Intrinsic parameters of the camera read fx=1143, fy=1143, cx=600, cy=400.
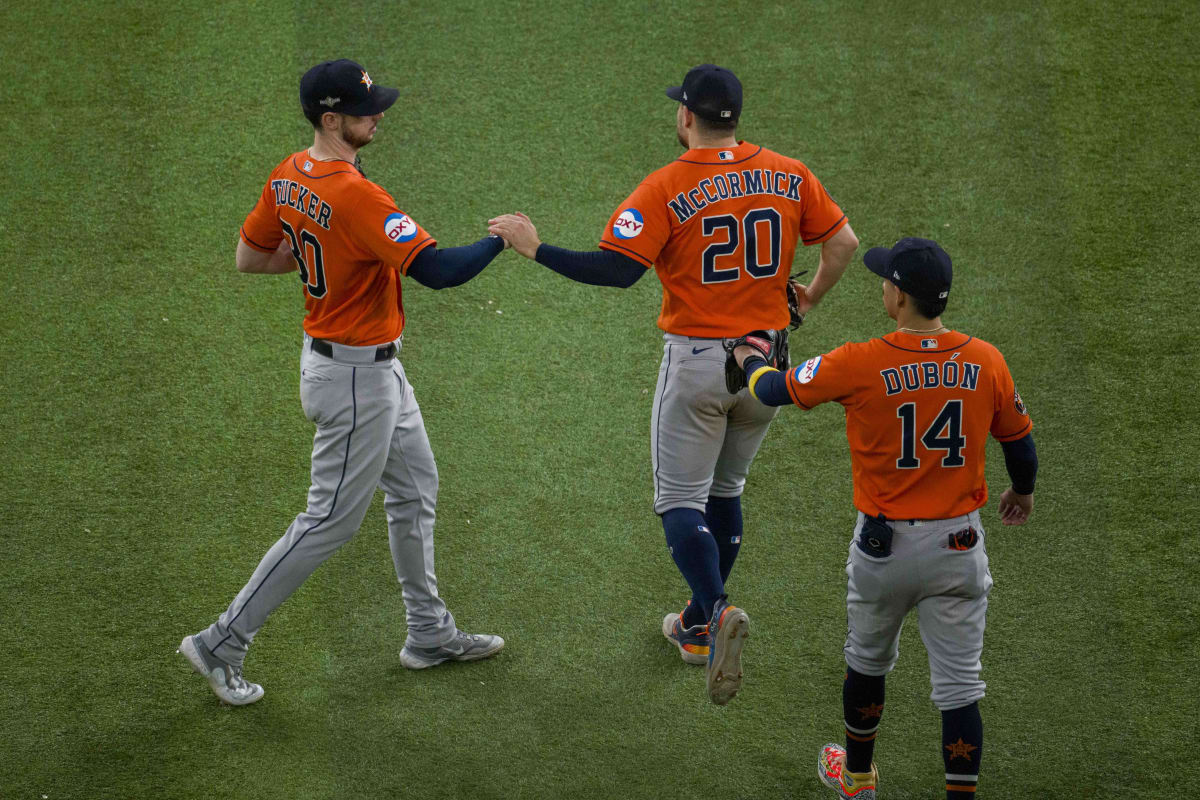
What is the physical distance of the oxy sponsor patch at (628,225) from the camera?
3.79 m

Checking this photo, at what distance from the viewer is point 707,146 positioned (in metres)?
3.89

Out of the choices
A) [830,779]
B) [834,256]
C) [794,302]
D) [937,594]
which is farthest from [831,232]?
[830,779]

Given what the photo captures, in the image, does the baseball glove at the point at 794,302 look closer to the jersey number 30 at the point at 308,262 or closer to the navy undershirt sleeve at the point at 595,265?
the navy undershirt sleeve at the point at 595,265

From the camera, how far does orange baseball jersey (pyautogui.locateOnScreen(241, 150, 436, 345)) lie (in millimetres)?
3691

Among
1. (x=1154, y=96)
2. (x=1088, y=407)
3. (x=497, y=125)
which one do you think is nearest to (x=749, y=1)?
(x=497, y=125)

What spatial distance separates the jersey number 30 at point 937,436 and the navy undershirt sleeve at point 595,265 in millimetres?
1015

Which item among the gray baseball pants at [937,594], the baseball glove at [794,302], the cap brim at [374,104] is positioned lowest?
the gray baseball pants at [937,594]

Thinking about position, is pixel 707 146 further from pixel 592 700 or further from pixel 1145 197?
pixel 1145 197

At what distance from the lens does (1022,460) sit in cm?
357

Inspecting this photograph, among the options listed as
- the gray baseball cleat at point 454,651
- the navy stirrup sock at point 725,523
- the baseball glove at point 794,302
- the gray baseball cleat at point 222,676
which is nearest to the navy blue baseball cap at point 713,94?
the baseball glove at point 794,302

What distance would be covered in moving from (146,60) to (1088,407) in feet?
18.8

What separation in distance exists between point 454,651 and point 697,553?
3.59 ft

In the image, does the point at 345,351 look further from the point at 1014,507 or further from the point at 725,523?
the point at 1014,507

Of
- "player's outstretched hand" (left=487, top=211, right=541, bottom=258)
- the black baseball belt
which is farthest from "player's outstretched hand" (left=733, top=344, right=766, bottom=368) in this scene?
the black baseball belt
